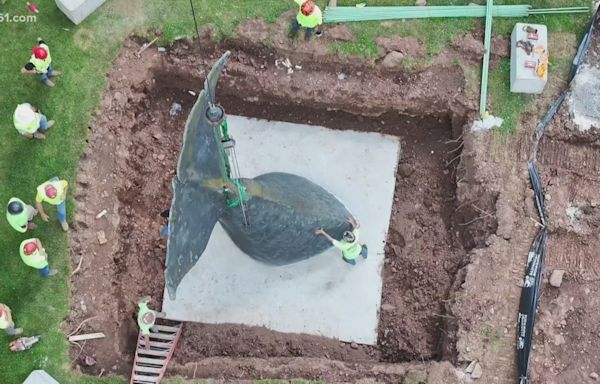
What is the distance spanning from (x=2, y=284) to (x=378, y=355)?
5.52 metres

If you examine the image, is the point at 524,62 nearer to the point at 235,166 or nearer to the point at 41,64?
the point at 235,166

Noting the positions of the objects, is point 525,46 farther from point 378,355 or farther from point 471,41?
point 378,355

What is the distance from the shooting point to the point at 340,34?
389 inches

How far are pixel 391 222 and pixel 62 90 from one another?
5404 millimetres

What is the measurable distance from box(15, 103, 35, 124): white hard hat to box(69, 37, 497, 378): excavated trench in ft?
3.26

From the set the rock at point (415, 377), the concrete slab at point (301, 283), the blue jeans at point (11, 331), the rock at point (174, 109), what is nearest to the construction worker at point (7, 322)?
the blue jeans at point (11, 331)

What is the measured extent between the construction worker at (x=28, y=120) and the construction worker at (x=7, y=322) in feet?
7.82

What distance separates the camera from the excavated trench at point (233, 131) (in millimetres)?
9281

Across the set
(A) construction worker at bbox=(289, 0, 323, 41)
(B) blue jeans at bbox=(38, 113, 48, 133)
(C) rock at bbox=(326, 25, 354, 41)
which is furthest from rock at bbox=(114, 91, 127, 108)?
(C) rock at bbox=(326, 25, 354, 41)

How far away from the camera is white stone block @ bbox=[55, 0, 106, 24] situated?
9.39 meters

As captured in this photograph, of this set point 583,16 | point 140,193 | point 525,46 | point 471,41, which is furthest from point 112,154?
point 583,16

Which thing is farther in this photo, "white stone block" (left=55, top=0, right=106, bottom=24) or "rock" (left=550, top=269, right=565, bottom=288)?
"white stone block" (left=55, top=0, right=106, bottom=24)

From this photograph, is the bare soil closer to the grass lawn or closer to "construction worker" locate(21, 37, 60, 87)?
the grass lawn

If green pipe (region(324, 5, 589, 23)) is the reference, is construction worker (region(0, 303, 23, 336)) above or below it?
below
